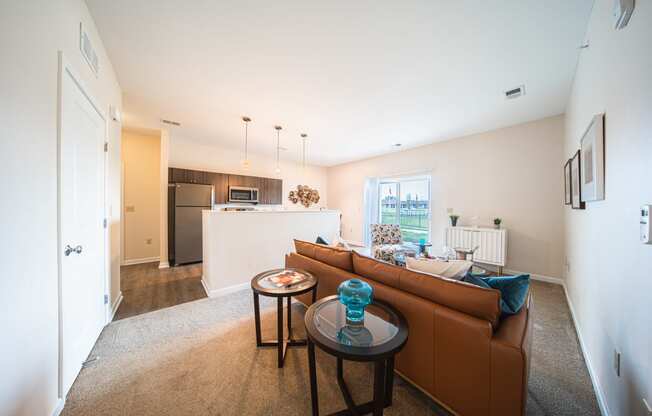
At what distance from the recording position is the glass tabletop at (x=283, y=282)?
1.77 metres

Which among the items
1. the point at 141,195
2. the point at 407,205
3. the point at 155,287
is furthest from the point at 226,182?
the point at 407,205

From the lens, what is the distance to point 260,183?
5.70 metres

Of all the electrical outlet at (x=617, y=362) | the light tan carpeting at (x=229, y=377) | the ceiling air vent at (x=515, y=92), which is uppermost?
the ceiling air vent at (x=515, y=92)

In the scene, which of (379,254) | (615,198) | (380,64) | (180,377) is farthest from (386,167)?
(180,377)

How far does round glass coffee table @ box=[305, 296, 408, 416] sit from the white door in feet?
5.21

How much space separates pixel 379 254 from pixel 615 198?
2.35 m

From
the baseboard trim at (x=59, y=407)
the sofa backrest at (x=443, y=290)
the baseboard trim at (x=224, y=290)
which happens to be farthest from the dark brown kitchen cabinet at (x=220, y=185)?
the sofa backrest at (x=443, y=290)

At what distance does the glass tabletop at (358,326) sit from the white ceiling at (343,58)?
2.17 metres

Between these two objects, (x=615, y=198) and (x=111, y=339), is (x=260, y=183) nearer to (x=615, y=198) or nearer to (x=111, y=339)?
(x=111, y=339)

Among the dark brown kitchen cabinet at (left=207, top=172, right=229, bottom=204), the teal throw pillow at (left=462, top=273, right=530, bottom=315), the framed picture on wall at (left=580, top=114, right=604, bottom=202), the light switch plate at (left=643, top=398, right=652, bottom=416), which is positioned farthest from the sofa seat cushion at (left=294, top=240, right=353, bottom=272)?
the dark brown kitchen cabinet at (left=207, top=172, right=229, bottom=204)

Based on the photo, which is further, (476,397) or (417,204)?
(417,204)

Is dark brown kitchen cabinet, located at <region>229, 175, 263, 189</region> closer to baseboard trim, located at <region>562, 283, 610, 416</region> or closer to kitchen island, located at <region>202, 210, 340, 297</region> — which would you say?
kitchen island, located at <region>202, 210, 340, 297</region>

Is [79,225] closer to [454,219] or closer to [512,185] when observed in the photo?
[454,219]

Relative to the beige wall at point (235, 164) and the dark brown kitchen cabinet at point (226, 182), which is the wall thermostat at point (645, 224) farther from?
the beige wall at point (235, 164)
